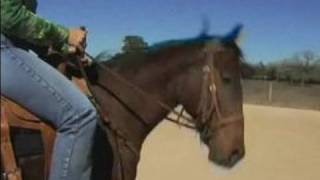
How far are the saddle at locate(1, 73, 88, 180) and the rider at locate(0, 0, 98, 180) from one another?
0.19ft

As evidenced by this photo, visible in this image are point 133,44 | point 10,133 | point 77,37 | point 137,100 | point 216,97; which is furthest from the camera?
point 133,44

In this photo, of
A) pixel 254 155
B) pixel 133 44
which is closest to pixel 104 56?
pixel 133 44

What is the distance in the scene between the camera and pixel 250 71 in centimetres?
504

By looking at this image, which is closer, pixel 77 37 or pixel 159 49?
pixel 77 37

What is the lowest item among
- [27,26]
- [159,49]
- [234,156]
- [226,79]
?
[234,156]

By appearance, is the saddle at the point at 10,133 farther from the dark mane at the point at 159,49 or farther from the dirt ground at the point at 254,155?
the dirt ground at the point at 254,155

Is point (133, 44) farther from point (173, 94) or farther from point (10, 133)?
point (10, 133)

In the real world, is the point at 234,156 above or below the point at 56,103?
below

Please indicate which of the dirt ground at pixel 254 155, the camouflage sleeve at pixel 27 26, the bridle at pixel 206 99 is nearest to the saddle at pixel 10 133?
the camouflage sleeve at pixel 27 26

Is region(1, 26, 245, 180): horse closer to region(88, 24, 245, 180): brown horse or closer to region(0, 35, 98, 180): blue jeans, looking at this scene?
region(88, 24, 245, 180): brown horse

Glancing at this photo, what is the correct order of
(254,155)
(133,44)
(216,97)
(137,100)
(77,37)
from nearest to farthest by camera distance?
1. (77,37)
2. (216,97)
3. (137,100)
4. (133,44)
5. (254,155)

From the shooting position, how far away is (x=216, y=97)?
4625mm

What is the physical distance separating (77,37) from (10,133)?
0.73 m

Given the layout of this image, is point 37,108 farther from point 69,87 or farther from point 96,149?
point 96,149
